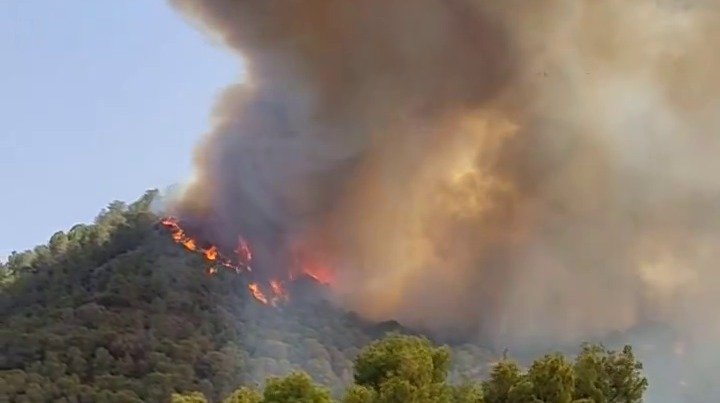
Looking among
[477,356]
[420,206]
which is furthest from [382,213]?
[477,356]

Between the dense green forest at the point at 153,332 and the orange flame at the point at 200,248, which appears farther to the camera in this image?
the orange flame at the point at 200,248

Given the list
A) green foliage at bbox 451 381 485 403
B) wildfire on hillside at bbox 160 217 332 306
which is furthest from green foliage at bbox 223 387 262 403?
wildfire on hillside at bbox 160 217 332 306

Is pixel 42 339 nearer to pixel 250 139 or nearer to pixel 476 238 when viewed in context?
pixel 250 139

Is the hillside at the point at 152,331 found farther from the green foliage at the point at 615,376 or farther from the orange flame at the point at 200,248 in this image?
the green foliage at the point at 615,376

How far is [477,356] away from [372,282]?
9.88 meters

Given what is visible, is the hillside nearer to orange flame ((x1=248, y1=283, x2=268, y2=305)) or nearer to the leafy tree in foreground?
orange flame ((x1=248, y1=283, x2=268, y2=305))

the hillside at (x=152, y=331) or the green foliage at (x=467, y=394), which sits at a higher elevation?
the hillside at (x=152, y=331)

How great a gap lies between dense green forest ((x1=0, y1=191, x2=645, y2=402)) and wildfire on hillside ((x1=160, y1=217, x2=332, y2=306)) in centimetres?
66

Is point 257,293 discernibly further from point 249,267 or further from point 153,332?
point 153,332

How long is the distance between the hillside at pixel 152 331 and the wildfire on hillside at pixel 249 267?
2.34 feet

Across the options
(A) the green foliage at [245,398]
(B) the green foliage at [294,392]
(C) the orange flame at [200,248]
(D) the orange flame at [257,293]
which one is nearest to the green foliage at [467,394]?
(B) the green foliage at [294,392]

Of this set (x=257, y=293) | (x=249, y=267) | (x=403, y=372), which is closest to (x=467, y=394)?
(x=403, y=372)

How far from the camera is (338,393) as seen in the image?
37375 mm

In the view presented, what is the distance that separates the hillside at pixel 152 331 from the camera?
133ft
